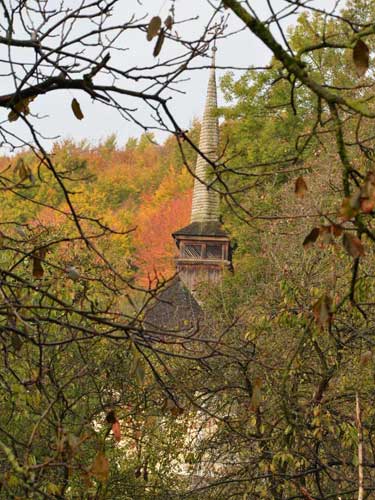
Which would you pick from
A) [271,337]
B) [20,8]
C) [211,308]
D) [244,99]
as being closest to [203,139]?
[244,99]

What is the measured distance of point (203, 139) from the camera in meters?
50.2

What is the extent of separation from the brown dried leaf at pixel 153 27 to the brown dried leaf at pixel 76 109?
89 centimetres

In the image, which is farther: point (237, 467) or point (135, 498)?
point (135, 498)

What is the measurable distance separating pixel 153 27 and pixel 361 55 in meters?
0.79

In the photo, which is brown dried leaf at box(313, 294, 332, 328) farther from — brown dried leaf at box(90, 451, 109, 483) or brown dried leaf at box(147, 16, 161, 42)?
brown dried leaf at box(147, 16, 161, 42)

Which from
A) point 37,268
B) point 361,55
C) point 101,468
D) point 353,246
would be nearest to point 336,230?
point 353,246

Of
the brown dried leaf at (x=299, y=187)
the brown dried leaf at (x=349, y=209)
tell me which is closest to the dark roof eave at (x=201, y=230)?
the brown dried leaf at (x=299, y=187)

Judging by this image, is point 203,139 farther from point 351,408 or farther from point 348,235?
point 348,235

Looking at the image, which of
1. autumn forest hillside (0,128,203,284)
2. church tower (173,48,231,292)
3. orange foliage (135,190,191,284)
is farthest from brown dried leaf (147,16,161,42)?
orange foliage (135,190,191,284)

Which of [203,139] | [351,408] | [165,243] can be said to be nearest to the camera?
[351,408]

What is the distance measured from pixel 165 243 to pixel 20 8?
6148 cm

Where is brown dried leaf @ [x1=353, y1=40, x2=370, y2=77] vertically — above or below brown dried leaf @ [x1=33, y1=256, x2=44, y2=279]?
above

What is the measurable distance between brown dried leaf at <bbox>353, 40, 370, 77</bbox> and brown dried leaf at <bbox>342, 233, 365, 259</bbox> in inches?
20.7

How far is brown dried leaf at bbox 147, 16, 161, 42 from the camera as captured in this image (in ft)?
10.6
